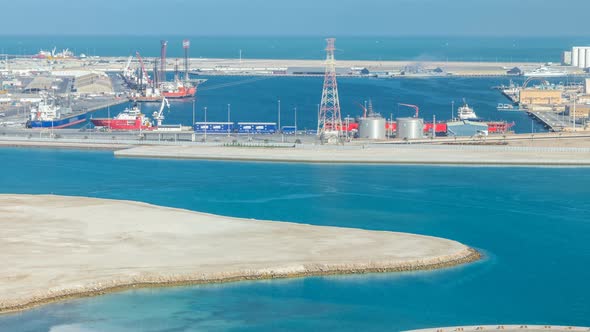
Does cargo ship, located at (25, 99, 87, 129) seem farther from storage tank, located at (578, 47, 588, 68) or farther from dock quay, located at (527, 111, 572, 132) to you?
storage tank, located at (578, 47, 588, 68)

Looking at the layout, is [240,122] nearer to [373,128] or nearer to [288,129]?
[288,129]

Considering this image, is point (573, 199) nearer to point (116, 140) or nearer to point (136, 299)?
point (136, 299)

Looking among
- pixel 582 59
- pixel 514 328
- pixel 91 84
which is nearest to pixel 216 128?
pixel 91 84

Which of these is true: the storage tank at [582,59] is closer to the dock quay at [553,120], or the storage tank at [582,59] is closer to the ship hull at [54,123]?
the dock quay at [553,120]

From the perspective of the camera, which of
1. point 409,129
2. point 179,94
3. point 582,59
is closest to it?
point 409,129

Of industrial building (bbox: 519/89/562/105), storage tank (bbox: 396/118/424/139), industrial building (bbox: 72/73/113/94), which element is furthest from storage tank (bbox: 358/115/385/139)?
A: industrial building (bbox: 72/73/113/94)
